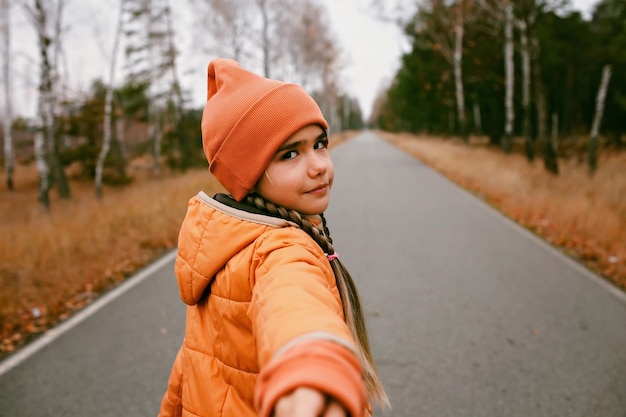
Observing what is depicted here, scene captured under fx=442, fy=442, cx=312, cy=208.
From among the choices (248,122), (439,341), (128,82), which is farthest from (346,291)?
(128,82)

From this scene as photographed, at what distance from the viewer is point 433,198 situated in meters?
11.2

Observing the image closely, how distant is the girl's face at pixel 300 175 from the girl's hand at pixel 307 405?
2.31 feet

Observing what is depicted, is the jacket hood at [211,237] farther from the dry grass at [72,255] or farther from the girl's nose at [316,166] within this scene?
the dry grass at [72,255]

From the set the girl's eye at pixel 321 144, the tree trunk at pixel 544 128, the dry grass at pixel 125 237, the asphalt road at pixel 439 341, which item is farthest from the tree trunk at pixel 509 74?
the girl's eye at pixel 321 144

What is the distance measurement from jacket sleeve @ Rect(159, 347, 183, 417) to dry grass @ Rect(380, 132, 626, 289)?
210 inches

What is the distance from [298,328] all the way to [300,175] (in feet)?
1.88

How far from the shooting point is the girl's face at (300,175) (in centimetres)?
133

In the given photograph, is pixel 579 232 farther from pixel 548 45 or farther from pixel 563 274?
pixel 548 45

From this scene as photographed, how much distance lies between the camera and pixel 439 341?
3779mm

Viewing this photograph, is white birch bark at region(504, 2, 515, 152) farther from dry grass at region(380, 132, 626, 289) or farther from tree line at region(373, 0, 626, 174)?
dry grass at region(380, 132, 626, 289)

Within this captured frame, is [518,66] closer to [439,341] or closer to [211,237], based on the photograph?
[439,341]

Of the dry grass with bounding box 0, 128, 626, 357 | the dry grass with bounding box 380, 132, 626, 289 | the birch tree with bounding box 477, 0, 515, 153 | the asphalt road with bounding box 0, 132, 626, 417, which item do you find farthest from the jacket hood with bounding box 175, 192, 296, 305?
the birch tree with bounding box 477, 0, 515, 153

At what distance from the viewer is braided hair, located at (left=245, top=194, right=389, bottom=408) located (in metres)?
1.34

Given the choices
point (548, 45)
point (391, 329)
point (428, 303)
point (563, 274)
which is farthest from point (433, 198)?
point (548, 45)
